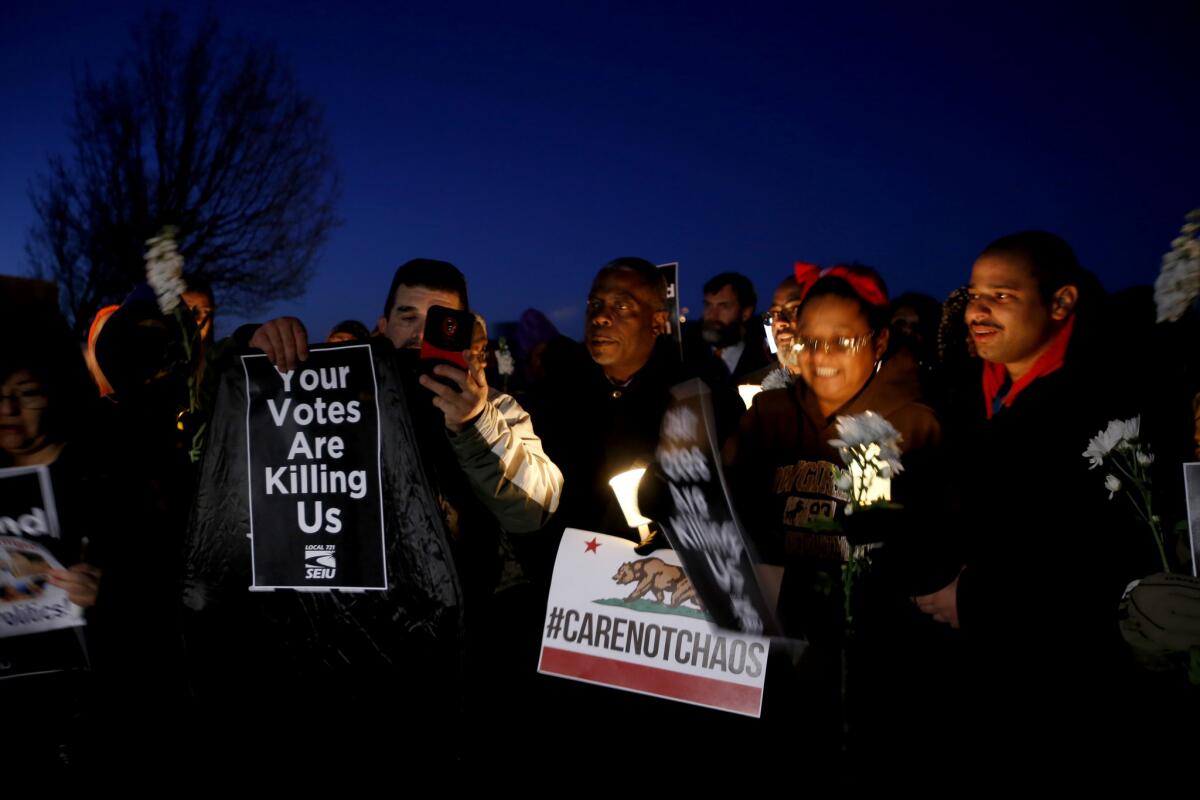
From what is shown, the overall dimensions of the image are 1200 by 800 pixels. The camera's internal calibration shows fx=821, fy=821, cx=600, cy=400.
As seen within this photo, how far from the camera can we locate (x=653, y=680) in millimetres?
2855

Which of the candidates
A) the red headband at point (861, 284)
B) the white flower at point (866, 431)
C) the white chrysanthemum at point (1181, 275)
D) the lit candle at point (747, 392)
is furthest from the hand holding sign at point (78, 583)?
the white chrysanthemum at point (1181, 275)

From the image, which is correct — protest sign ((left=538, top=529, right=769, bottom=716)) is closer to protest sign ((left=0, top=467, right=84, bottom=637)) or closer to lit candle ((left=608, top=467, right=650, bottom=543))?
lit candle ((left=608, top=467, right=650, bottom=543))

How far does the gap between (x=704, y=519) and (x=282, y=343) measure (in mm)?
1478

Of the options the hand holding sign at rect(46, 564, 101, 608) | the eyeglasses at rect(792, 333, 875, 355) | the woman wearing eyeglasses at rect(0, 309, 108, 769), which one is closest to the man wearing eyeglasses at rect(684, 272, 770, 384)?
the eyeglasses at rect(792, 333, 875, 355)

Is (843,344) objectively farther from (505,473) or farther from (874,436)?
(505,473)

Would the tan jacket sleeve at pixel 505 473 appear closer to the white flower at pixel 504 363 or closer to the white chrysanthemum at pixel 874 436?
the white chrysanthemum at pixel 874 436

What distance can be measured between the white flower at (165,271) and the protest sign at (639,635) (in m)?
1.94

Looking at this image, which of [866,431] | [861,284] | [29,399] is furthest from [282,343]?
[861,284]

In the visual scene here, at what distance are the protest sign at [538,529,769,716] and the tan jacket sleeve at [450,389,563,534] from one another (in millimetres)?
339

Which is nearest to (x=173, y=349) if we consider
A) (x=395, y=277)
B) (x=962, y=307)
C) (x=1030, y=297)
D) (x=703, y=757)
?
(x=395, y=277)

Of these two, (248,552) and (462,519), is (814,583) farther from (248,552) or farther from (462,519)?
(248,552)

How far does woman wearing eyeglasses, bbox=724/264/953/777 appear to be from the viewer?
2.52m

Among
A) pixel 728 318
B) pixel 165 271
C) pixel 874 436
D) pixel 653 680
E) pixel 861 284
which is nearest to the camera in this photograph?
pixel 874 436

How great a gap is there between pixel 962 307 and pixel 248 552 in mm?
4493
